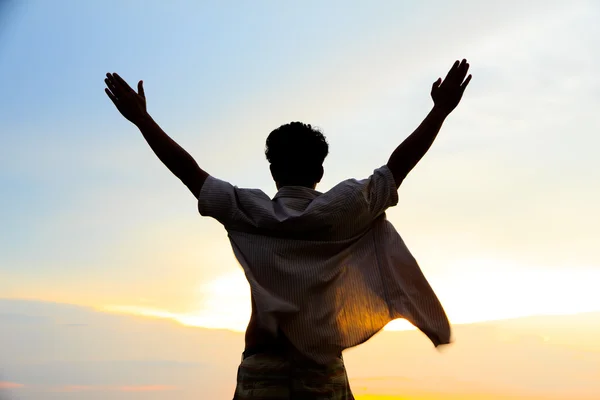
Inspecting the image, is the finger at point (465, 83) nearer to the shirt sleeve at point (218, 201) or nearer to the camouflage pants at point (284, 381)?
the shirt sleeve at point (218, 201)

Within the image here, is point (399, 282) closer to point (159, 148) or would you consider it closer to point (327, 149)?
point (327, 149)

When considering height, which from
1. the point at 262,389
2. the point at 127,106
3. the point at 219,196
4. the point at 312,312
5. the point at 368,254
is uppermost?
the point at 127,106

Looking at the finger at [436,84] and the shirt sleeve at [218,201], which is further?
the finger at [436,84]

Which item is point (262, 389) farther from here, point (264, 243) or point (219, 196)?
point (219, 196)

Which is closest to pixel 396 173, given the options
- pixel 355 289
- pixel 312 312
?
pixel 355 289

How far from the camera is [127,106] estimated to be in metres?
2.60

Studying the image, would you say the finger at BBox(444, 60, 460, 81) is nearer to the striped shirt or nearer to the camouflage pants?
the striped shirt

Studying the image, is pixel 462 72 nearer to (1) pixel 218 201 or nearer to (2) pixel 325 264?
(2) pixel 325 264

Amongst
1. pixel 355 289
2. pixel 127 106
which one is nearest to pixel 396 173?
pixel 355 289

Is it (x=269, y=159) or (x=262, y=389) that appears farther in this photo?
(x=269, y=159)

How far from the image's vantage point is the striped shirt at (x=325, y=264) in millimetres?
2381

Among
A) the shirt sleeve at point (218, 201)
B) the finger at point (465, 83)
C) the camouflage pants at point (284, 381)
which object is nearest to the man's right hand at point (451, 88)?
the finger at point (465, 83)

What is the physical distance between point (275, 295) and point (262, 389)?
37cm

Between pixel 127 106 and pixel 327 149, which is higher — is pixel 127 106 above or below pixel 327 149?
above
